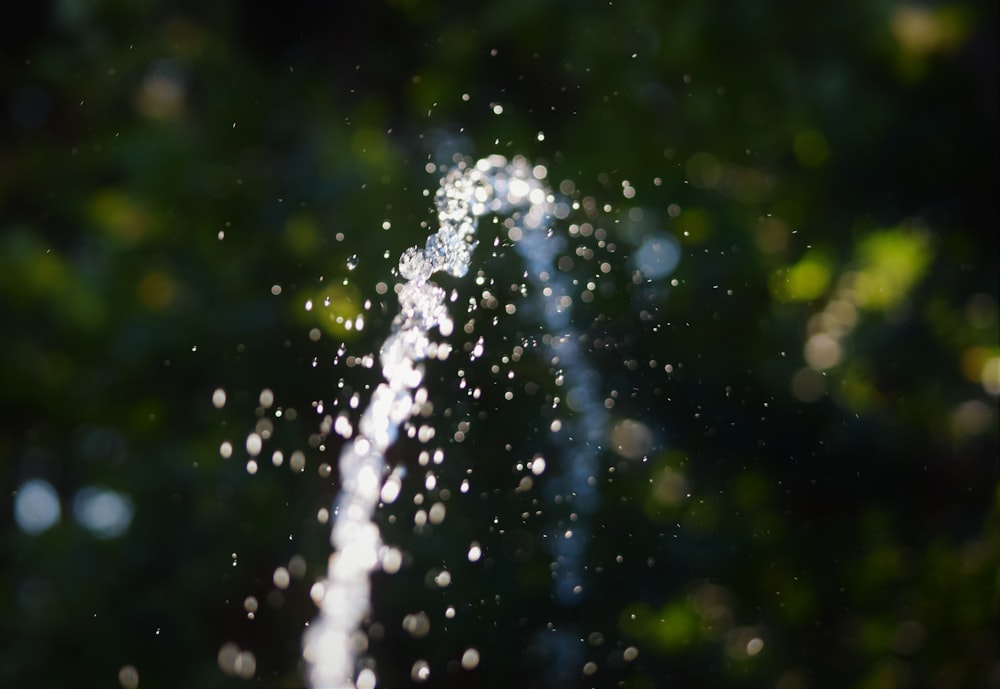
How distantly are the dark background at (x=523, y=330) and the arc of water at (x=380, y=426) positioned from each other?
0.06 feet

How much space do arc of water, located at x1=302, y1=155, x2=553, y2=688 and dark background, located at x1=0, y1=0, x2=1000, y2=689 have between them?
0.06 ft

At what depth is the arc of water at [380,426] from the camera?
0.71 meters

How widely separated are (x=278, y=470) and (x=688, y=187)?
950 mm

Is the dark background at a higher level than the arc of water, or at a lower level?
higher

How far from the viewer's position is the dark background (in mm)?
837

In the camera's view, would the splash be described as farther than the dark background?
No

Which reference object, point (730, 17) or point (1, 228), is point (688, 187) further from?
point (1, 228)

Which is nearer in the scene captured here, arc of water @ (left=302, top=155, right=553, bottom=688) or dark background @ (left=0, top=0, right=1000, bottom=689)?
arc of water @ (left=302, top=155, right=553, bottom=688)

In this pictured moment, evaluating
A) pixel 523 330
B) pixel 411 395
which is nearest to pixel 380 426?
pixel 411 395

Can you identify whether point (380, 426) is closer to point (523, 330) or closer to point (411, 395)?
point (411, 395)

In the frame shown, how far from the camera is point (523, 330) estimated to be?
787mm

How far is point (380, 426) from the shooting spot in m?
0.71

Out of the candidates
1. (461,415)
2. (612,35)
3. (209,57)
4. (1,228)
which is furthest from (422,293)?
(1,228)

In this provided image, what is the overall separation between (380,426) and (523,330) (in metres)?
0.14
